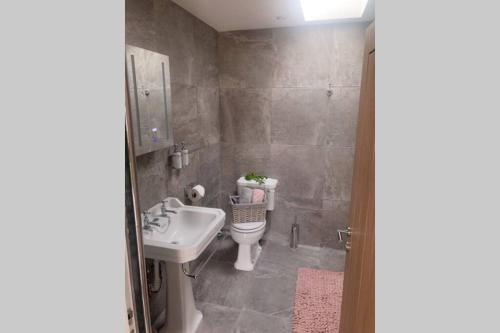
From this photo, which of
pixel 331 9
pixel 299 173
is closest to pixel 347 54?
pixel 331 9

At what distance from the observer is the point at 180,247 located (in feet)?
5.23

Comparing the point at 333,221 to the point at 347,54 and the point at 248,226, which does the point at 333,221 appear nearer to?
the point at 248,226

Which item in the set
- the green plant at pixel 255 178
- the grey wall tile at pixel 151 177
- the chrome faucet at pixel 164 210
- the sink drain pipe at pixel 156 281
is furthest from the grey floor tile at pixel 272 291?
the grey wall tile at pixel 151 177

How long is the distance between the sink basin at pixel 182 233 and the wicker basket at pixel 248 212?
72cm

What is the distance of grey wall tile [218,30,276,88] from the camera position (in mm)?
2934

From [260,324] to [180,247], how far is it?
1047 mm

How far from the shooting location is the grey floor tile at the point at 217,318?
207 centimetres

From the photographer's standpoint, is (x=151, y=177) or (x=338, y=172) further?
(x=338, y=172)

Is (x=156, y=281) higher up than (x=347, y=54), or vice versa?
(x=347, y=54)

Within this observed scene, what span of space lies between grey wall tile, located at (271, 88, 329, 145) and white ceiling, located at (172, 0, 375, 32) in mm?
673

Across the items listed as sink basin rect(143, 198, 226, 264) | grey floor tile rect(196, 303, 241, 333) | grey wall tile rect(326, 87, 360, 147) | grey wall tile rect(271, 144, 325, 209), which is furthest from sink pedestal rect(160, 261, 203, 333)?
grey wall tile rect(326, 87, 360, 147)

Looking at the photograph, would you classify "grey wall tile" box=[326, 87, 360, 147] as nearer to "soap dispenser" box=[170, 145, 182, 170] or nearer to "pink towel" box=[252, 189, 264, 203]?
"pink towel" box=[252, 189, 264, 203]
